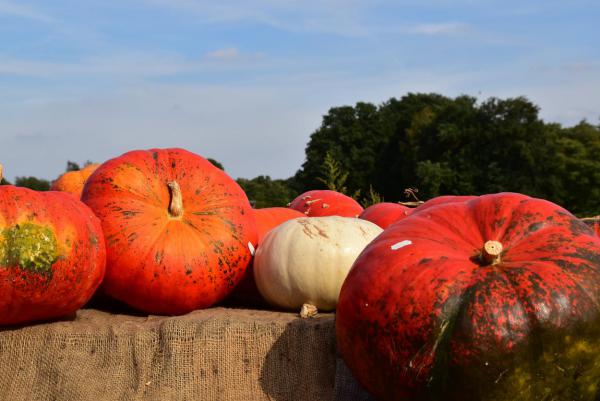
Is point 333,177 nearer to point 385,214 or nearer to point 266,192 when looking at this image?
point 385,214

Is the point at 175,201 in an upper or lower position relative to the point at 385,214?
upper

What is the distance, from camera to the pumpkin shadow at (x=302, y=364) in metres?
3.34

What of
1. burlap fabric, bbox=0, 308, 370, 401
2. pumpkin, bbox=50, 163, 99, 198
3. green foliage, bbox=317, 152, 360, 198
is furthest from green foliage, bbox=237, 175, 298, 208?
burlap fabric, bbox=0, 308, 370, 401

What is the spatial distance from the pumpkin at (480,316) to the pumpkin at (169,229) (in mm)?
1162

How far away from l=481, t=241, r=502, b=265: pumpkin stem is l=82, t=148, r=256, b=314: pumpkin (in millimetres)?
1589

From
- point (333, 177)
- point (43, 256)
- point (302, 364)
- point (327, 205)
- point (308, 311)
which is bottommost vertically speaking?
point (302, 364)

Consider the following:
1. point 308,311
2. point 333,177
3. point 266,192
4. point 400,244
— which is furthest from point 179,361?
point 266,192

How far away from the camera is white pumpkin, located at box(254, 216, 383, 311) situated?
12.6 feet

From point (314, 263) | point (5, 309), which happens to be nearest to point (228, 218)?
point (314, 263)

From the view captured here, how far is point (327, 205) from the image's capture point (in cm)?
555

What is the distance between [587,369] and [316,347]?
1168 mm

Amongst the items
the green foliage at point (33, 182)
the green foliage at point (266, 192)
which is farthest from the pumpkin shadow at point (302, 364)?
the green foliage at point (266, 192)

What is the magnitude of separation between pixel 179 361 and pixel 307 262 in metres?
0.82

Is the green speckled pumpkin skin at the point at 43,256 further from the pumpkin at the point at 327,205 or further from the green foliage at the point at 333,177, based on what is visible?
the green foliage at the point at 333,177
